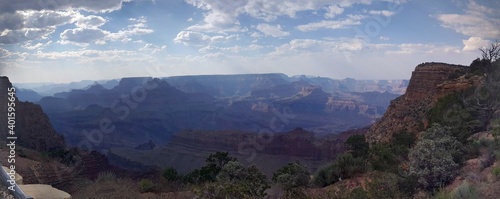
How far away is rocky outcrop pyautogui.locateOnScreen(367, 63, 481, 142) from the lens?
37.5 metres

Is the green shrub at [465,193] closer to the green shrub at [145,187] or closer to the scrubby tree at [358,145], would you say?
the green shrub at [145,187]

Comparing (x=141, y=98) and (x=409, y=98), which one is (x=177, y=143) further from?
(x=141, y=98)

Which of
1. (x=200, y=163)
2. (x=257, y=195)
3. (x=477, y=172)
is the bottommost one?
(x=200, y=163)

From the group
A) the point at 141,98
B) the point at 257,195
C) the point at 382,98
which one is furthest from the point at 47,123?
the point at 382,98

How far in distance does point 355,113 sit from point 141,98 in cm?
8038

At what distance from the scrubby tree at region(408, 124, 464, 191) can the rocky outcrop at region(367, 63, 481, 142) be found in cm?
2138

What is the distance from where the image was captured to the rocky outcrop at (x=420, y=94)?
37469 millimetres

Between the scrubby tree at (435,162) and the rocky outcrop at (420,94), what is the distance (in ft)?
70.1

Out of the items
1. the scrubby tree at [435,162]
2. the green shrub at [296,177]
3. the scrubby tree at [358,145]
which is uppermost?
the scrubby tree at [435,162]

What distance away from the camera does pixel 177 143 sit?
265 ft

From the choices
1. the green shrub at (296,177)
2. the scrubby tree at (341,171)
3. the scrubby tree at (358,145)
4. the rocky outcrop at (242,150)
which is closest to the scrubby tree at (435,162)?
the scrubby tree at (341,171)

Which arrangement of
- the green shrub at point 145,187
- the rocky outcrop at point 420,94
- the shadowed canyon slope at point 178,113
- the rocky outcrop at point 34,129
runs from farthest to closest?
the shadowed canyon slope at point 178,113 → the rocky outcrop at point 34,129 → the rocky outcrop at point 420,94 → the green shrub at point 145,187

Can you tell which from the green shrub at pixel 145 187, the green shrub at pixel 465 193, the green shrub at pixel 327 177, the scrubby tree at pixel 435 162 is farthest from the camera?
the green shrub at pixel 145 187

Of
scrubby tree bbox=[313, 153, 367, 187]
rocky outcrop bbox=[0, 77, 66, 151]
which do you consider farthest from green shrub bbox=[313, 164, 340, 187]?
rocky outcrop bbox=[0, 77, 66, 151]
